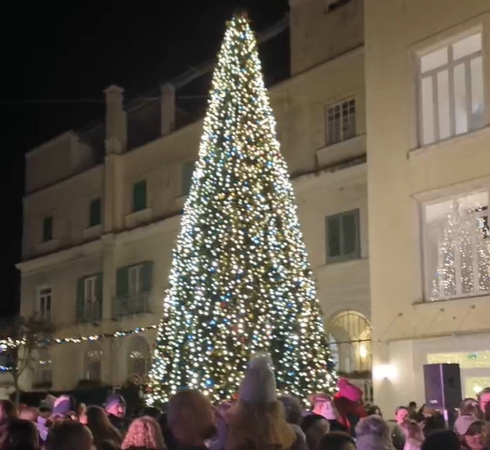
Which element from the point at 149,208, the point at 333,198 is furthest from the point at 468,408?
the point at 149,208

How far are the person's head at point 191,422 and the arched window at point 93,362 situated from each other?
82.9 ft

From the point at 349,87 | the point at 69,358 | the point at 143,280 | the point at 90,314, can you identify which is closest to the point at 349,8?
the point at 349,87

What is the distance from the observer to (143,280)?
28562 millimetres

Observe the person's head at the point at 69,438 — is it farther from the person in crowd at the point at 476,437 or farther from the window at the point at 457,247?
the window at the point at 457,247

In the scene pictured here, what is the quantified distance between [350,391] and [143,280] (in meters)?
16.8

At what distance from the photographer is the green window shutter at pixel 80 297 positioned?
3086 centimetres

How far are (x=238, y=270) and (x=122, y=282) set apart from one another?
14191 millimetres

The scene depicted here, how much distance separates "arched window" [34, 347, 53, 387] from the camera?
3274 cm

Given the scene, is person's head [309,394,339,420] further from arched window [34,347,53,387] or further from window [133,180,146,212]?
arched window [34,347,53,387]

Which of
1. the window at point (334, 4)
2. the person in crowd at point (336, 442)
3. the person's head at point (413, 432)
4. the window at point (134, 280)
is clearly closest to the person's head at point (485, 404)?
the person's head at point (413, 432)

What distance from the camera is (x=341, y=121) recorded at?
73.6 feet

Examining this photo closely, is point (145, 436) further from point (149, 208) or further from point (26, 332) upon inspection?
point (26, 332)

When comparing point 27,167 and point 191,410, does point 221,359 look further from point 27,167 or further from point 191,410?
point 27,167

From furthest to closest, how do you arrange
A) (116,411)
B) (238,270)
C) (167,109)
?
1. (167,109)
2. (238,270)
3. (116,411)
